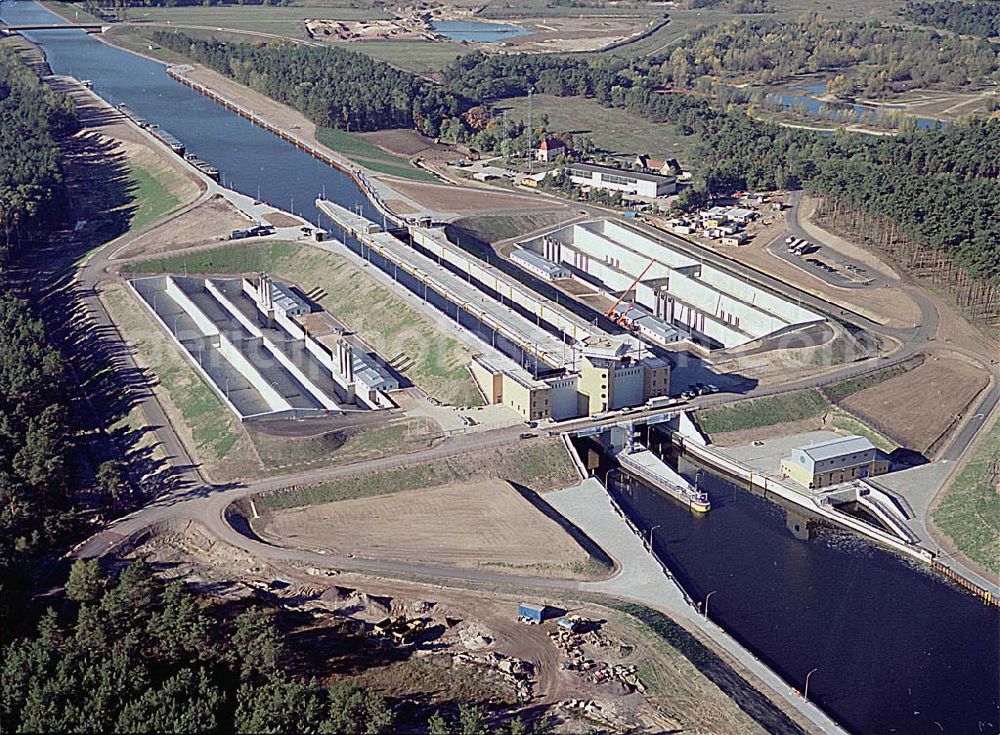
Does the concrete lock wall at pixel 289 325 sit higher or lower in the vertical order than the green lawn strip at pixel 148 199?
lower

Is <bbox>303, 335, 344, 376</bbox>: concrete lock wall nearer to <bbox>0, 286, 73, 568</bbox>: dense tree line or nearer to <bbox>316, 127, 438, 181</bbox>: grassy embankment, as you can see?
<bbox>0, 286, 73, 568</bbox>: dense tree line

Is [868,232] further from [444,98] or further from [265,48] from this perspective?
[265,48]

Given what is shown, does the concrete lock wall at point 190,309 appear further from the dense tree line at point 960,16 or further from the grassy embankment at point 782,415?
the dense tree line at point 960,16

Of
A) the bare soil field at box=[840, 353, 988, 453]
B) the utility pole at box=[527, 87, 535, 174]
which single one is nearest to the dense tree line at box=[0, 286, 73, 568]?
the bare soil field at box=[840, 353, 988, 453]

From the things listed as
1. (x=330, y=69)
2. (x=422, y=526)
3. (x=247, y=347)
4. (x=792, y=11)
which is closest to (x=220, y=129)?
(x=330, y=69)

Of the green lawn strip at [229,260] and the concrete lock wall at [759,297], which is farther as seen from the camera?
the green lawn strip at [229,260]

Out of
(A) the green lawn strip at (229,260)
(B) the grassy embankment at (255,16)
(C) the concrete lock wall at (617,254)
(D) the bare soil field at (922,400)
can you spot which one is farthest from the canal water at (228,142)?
(D) the bare soil field at (922,400)
